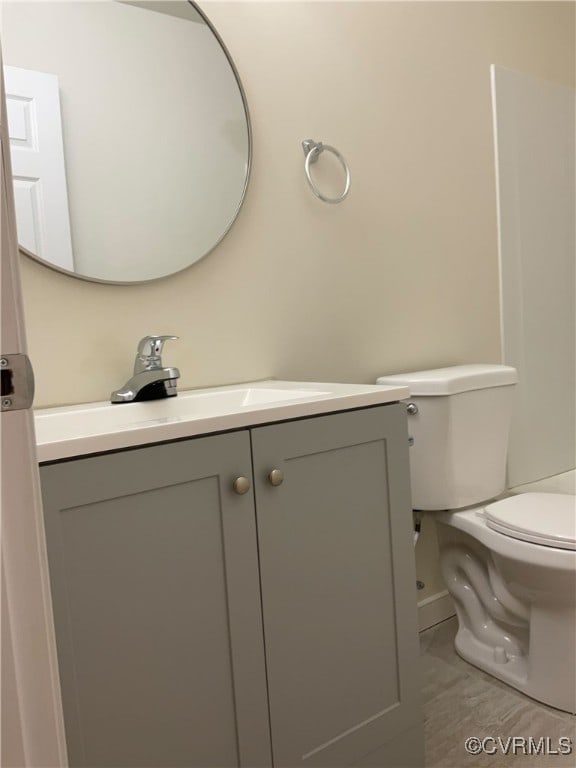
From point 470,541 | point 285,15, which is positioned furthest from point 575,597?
point 285,15

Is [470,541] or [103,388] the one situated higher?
[103,388]

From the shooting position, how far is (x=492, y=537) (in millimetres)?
1729

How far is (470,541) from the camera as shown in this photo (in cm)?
195

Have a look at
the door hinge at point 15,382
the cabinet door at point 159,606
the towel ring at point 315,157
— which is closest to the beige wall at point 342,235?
the towel ring at point 315,157

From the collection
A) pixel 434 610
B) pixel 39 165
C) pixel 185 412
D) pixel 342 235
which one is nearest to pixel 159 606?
pixel 185 412

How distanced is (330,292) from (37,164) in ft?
2.70

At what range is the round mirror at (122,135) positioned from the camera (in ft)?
4.58

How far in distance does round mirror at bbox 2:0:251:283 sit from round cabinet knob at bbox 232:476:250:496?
612 millimetres

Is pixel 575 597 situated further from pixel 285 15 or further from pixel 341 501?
pixel 285 15

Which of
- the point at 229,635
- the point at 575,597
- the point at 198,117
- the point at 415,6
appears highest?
the point at 415,6

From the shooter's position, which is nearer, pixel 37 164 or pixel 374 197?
pixel 37 164

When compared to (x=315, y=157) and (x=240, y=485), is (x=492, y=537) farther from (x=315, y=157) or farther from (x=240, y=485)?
(x=315, y=157)

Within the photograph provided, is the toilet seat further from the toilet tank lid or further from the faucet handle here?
the faucet handle

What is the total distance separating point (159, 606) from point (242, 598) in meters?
0.15
